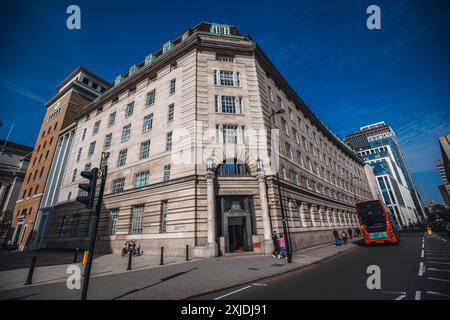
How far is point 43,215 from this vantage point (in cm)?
3106

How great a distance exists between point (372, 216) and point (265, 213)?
40.0 ft

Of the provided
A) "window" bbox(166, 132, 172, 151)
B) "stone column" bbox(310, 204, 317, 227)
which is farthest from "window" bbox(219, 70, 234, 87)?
"stone column" bbox(310, 204, 317, 227)

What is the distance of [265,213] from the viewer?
16438 millimetres

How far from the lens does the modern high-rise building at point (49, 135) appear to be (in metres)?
33.7

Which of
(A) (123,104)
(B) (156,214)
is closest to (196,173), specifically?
(B) (156,214)

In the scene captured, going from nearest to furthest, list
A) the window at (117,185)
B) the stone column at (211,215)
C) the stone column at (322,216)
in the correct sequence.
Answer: the stone column at (211,215) → the window at (117,185) → the stone column at (322,216)

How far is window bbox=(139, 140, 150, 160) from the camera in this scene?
22.3 meters

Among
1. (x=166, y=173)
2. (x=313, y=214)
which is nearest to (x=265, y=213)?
(x=166, y=173)

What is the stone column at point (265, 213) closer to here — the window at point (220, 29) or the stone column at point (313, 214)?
the stone column at point (313, 214)

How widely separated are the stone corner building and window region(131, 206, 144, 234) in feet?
0.38

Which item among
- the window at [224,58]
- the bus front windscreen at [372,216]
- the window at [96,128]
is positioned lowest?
the bus front windscreen at [372,216]

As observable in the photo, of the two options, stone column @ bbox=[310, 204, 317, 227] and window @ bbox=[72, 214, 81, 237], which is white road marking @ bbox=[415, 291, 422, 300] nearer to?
stone column @ bbox=[310, 204, 317, 227]

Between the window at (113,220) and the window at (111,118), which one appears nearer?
the window at (113,220)

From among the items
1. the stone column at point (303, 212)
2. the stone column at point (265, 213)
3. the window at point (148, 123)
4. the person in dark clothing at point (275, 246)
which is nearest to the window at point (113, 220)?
the window at point (148, 123)
